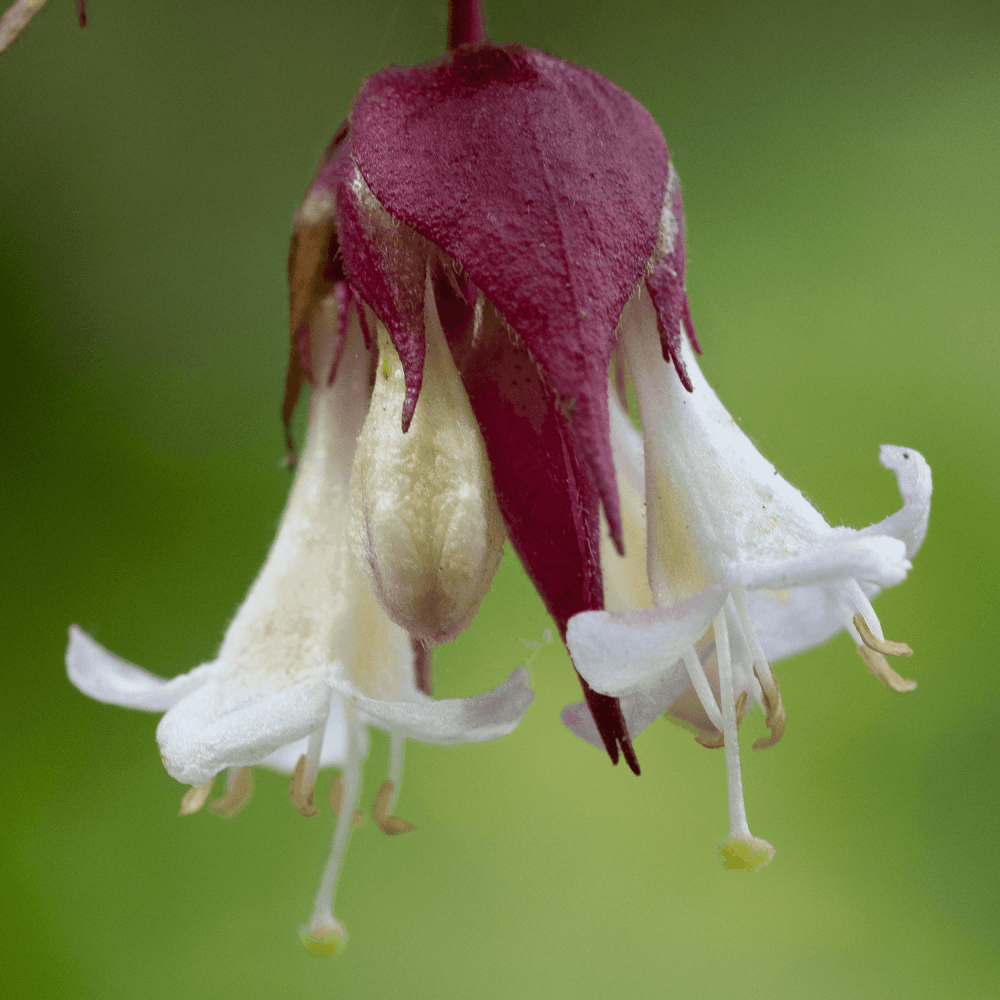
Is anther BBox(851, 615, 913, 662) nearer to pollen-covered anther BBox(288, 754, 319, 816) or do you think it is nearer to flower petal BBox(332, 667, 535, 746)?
flower petal BBox(332, 667, 535, 746)

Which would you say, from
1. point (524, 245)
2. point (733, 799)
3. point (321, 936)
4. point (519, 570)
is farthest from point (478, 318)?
point (519, 570)

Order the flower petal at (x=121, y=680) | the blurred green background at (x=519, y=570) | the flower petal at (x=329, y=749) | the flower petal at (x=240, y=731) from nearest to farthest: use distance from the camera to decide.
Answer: the flower petal at (x=240, y=731) < the flower petal at (x=121, y=680) < the flower petal at (x=329, y=749) < the blurred green background at (x=519, y=570)

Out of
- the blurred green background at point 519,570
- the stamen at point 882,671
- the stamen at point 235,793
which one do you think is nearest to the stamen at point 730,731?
the stamen at point 882,671

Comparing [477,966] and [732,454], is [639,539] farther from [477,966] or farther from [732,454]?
[477,966]

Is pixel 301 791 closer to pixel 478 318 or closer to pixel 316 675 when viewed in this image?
A: pixel 316 675

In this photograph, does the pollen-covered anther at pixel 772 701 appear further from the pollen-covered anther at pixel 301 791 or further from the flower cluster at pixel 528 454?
the pollen-covered anther at pixel 301 791

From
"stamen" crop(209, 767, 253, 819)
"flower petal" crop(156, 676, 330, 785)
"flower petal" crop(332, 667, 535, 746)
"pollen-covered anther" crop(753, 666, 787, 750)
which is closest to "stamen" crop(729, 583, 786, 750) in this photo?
"pollen-covered anther" crop(753, 666, 787, 750)

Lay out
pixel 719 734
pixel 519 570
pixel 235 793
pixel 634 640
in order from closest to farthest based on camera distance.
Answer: pixel 634 640 < pixel 719 734 < pixel 235 793 < pixel 519 570
